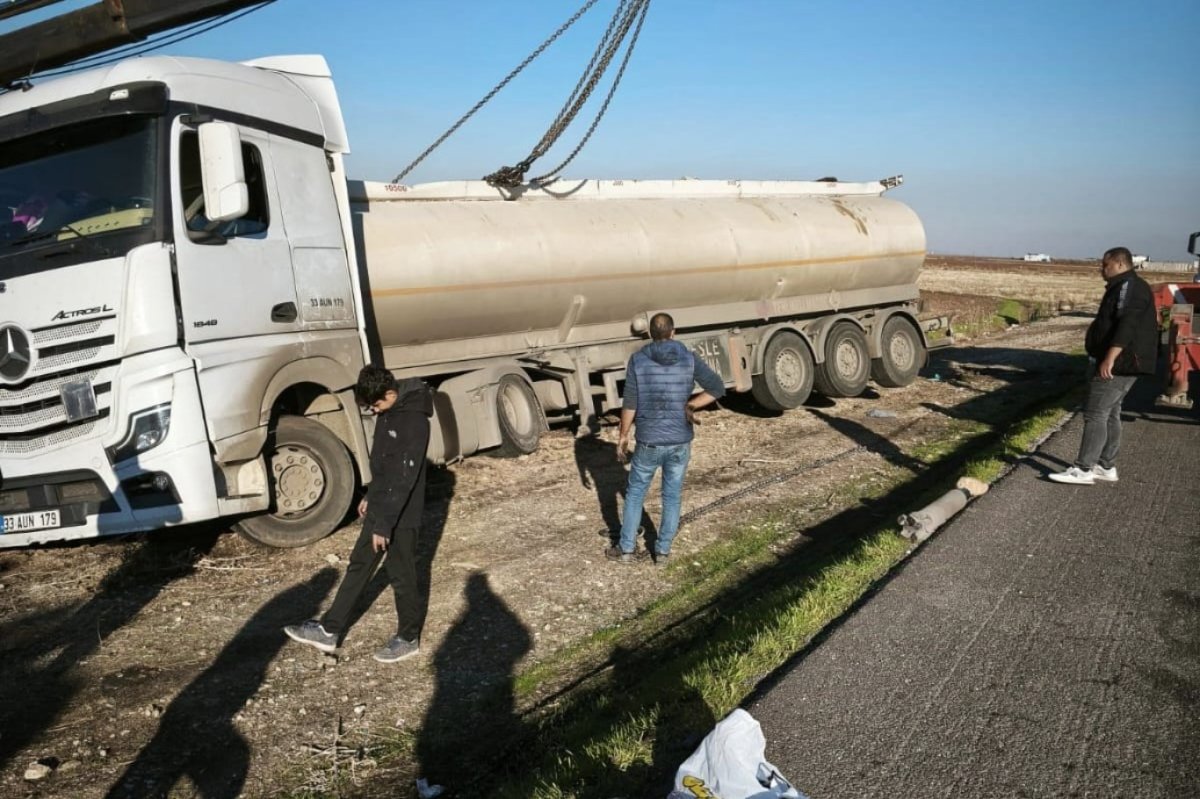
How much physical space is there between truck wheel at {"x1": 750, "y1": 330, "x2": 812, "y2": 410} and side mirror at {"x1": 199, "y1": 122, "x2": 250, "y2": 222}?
7.82 meters

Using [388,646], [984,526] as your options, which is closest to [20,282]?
[388,646]

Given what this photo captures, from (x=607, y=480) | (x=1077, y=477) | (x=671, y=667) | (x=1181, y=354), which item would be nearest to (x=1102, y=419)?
(x=1077, y=477)

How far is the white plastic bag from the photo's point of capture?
308cm

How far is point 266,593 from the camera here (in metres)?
6.29

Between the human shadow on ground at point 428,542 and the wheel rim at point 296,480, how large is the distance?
64 cm

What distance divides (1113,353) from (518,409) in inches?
214

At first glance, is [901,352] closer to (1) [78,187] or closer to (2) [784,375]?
(2) [784,375]

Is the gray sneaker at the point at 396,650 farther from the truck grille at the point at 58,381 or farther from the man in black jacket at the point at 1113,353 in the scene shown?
the man in black jacket at the point at 1113,353

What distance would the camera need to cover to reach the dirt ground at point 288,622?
4.27 m

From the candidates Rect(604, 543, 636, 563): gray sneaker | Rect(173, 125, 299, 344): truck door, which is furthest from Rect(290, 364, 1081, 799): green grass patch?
Rect(173, 125, 299, 344): truck door

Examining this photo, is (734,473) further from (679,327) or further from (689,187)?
(689,187)

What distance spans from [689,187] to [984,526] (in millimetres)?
7009

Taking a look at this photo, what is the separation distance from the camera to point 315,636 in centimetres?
529

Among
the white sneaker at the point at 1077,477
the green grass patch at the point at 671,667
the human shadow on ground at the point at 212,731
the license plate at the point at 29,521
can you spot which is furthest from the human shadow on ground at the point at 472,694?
the white sneaker at the point at 1077,477
